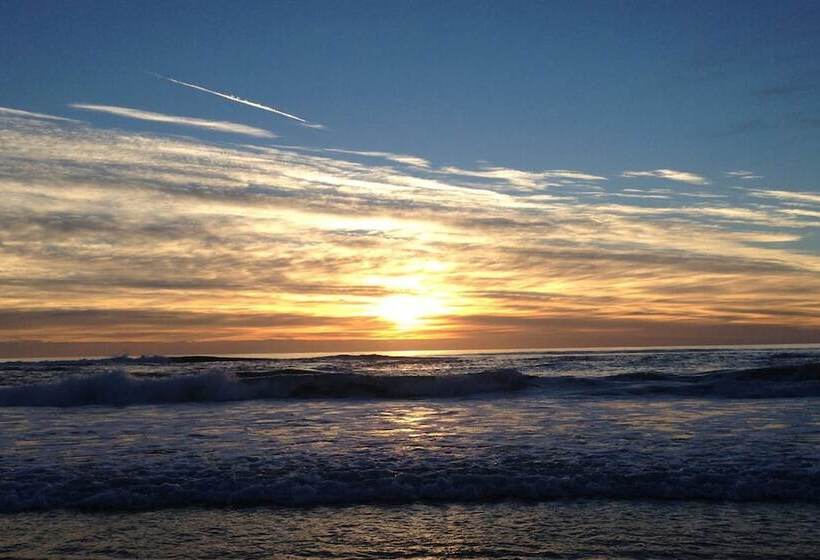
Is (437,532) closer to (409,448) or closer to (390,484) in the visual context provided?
(390,484)

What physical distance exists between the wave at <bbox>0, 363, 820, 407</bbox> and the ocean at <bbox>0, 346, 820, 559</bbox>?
574 cm

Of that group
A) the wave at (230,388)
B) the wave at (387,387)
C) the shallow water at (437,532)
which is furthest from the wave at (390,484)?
the wave at (230,388)

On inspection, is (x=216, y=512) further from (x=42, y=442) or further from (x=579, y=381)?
(x=579, y=381)

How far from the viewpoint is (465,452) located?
37.3ft

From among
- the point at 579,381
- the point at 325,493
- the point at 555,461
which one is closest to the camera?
the point at 325,493

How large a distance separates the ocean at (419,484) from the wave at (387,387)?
5739 millimetres

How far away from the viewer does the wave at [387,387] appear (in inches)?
949

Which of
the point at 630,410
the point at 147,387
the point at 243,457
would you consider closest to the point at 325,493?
the point at 243,457

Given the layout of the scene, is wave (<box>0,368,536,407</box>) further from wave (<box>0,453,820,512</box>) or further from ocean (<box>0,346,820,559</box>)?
wave (<box>0,453,820,512</box>)

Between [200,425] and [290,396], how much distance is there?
948 centimetres

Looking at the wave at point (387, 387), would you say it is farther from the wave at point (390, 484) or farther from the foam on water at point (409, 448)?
the wave at point (390, 484)

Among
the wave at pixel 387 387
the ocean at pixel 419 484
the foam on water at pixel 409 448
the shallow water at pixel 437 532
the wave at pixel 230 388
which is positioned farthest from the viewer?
the wave at pixel 230 388

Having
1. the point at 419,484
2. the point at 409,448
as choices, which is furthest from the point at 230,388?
the point at 419,484

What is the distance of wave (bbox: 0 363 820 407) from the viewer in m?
24.1
